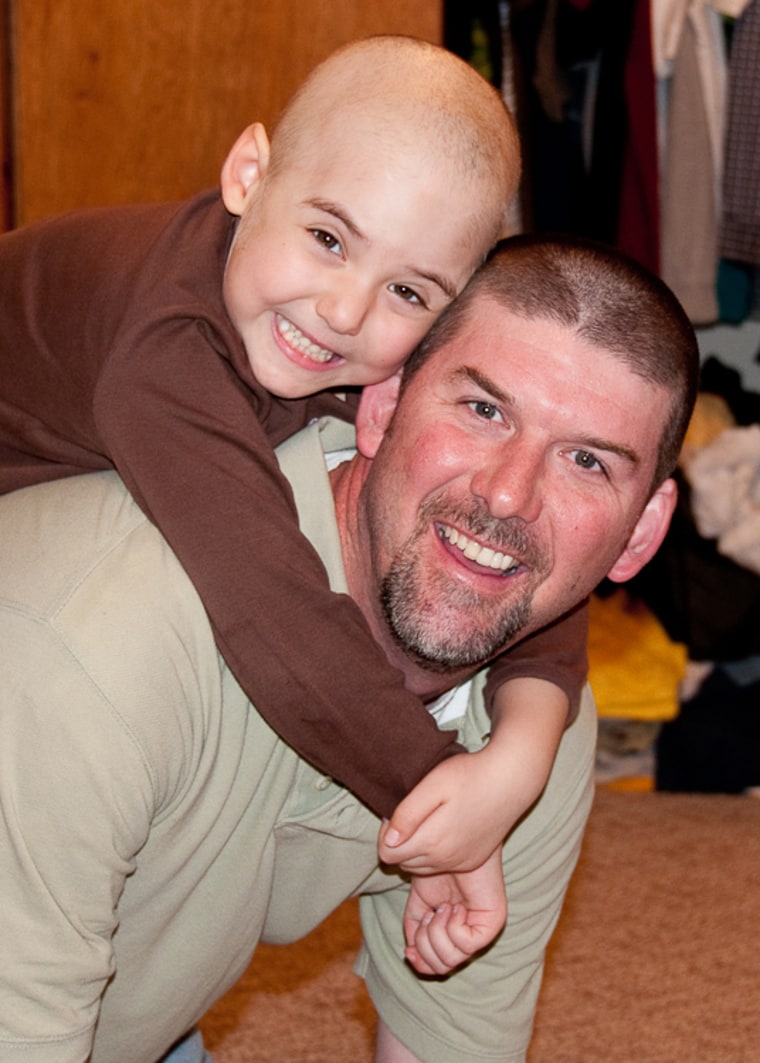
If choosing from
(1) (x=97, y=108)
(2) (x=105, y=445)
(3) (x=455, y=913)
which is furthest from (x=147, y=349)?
(1) (x=97, y=108)

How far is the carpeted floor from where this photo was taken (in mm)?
2297

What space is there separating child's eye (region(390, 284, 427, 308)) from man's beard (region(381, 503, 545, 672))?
0.68ft

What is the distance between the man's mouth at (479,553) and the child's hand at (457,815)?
0.18 m

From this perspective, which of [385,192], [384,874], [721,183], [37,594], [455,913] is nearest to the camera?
[37,594]

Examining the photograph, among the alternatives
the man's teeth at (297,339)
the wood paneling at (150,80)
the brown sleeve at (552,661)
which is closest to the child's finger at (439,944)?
the brown sleeve at (552,661)

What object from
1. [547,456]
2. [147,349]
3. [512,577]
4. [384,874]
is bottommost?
[384,874]

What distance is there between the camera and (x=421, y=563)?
146cm

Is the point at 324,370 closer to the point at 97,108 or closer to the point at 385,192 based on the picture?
the point at 385,192

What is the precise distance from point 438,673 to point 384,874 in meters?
0.28

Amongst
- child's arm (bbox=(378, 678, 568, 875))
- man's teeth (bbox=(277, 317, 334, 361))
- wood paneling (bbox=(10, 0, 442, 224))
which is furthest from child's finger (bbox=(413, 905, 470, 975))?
wood paneling (bbox=(10, 0, 442, 224))

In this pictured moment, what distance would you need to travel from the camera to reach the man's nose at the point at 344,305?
1369 mm

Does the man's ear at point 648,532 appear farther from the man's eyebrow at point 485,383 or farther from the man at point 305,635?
the man's eyebrow at point 485,383

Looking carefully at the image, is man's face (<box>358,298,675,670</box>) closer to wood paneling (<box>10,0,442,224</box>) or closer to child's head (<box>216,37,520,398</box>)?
child's head (<box>216,37,520,398</box>)

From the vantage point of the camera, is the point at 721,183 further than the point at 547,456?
Yes
